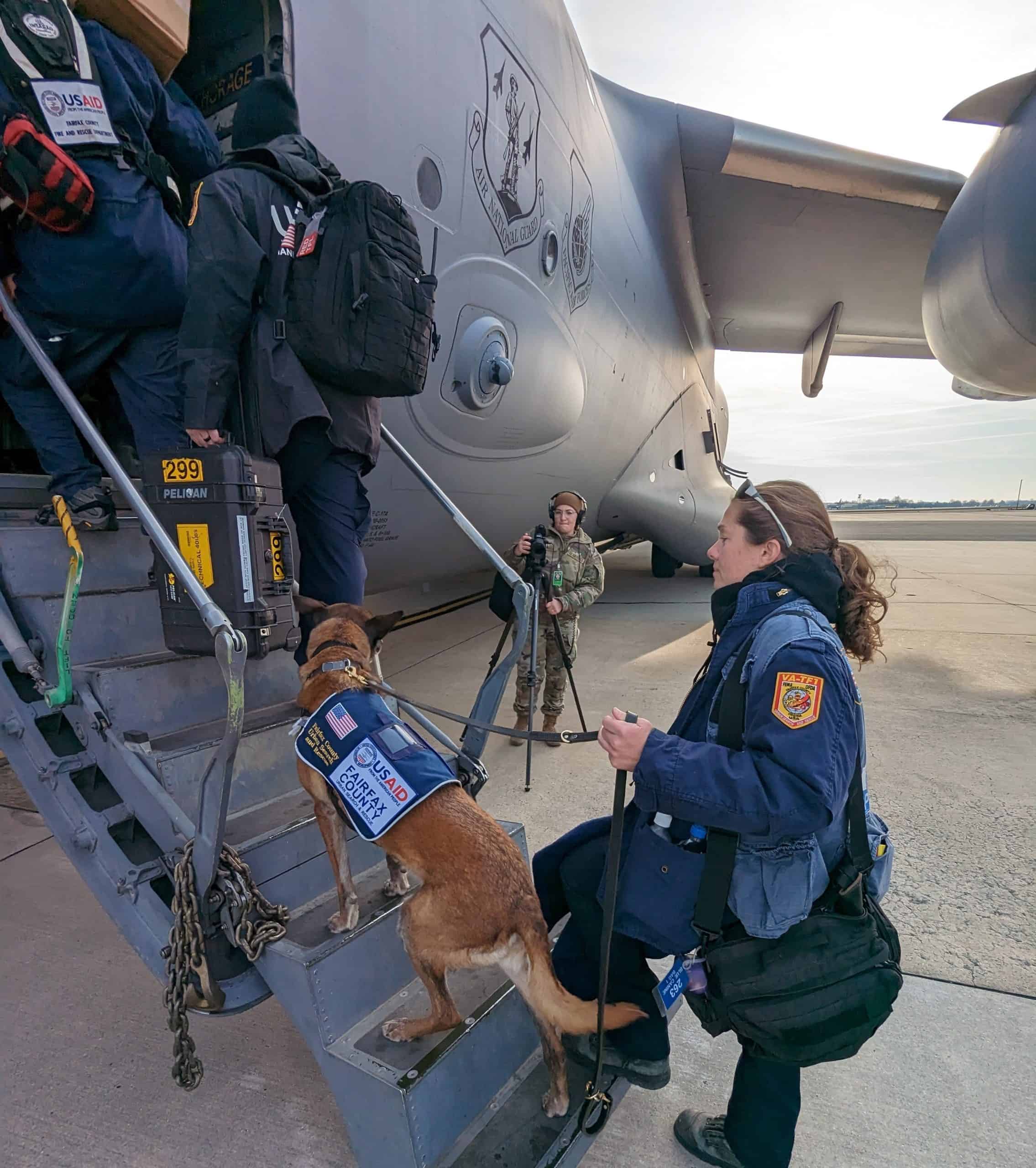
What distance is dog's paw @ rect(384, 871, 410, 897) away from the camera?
2.20 m

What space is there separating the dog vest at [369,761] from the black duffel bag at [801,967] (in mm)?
721

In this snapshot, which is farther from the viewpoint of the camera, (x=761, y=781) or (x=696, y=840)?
(x=696, y=840)

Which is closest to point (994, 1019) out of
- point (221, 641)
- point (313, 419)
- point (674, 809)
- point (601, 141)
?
point (674, 809)

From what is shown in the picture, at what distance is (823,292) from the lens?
1087 cm

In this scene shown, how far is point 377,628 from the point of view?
240cm

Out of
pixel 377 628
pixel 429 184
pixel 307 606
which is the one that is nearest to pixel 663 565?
pixel 429 184

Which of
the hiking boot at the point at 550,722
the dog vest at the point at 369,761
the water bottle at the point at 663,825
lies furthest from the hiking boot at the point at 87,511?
the hiking boot at the point at 550,722

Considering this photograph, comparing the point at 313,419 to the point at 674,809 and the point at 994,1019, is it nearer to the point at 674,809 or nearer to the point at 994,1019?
the point at 674,809

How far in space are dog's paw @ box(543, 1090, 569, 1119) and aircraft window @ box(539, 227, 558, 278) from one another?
4540 mm

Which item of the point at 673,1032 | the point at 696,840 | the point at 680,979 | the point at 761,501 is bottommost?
the point at 673,1032

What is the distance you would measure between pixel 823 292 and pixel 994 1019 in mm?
10908

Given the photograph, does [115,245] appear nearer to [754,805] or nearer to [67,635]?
[67,635]

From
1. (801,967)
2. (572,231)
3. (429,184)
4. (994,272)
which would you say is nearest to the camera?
(801,967)

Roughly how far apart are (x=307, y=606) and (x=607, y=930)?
1.36 metres
